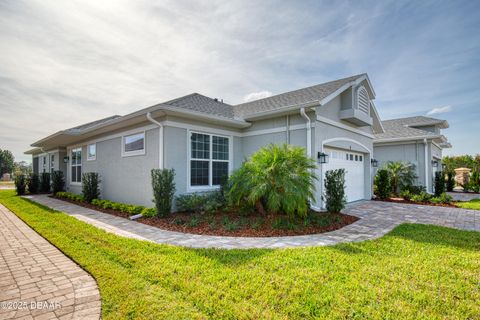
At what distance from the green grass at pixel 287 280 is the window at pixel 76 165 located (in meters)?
10.5

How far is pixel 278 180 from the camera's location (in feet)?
21.2

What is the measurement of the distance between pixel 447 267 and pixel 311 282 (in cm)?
248

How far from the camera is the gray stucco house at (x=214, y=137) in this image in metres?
8.07

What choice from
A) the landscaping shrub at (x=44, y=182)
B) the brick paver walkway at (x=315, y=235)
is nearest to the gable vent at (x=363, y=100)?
the brick paver walkway at (x=315, y=235)

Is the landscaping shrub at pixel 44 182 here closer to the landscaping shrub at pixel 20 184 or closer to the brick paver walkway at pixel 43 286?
the landscaping shrub at pixel 20 184

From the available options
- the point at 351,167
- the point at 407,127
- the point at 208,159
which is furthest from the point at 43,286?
the point at 407,127

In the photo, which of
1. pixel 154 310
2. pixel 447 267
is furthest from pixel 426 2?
pixel 154 310

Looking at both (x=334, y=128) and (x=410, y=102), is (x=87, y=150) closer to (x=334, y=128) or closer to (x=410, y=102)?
(x=334, y=128)

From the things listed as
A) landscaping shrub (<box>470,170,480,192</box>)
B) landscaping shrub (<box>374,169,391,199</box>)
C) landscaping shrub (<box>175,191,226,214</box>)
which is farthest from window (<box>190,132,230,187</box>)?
landscaping shrub (<box>470,170,480,192</box>)

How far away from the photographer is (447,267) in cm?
378

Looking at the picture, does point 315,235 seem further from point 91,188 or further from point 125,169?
point 91,188

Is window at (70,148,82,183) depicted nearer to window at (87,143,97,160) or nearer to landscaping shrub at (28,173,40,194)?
window at (87,143,97,160)

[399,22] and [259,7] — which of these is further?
[399,22]

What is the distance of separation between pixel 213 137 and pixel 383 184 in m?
10.1
